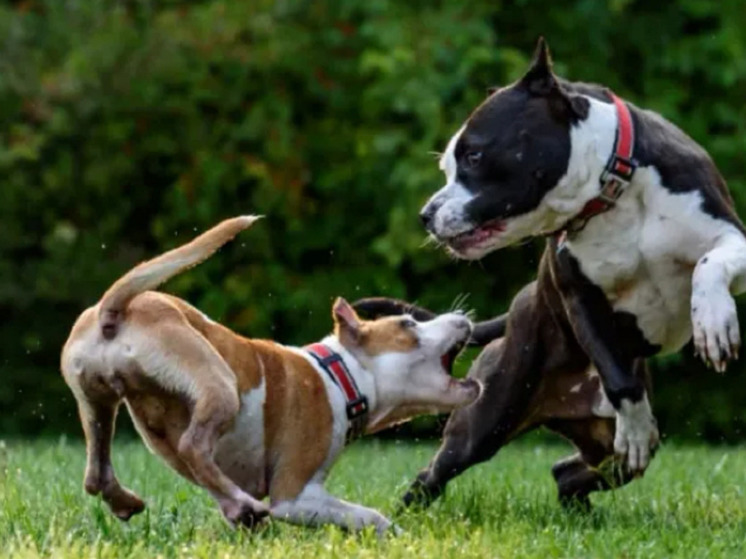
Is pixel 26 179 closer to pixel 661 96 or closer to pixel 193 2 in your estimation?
pixel 193 2

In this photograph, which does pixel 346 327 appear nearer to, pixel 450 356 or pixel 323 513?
pixel 450 356

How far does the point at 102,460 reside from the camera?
576cm

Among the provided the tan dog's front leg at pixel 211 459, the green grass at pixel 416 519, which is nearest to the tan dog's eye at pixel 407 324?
the green grass at pixel 416 519

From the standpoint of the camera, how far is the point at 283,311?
14.9m

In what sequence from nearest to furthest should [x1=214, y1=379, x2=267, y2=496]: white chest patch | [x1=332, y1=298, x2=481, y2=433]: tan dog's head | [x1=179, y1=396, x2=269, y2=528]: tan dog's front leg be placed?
[x1=179, y1=396, x2=269, y2=528]: tan dog's front leg, [x1=214, y1=379, x2=267, y2=496]: white chest patch, [x1=332, y1=298, x2=481, y2=433]: tan dog's head

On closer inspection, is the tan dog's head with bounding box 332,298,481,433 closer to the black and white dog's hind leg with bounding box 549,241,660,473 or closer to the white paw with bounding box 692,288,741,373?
the black and white dog's hind leg with bounding box 549,241,660,473

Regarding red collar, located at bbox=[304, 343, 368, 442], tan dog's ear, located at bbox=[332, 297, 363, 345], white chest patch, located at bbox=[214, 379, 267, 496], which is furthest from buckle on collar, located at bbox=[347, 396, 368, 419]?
white chest patch, located at bbox=[214, 379, 267, 496]

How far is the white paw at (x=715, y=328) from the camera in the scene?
5938 millimetres

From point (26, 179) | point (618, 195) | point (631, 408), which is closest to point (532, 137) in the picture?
point (618, 195)

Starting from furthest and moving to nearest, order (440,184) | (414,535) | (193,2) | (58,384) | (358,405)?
(193,2) < (58,384) < (440,184) < (358,405) < (414,535)

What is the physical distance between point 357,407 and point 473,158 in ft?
3.18

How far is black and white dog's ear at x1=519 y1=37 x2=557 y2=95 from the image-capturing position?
Answer: 20.7 feet

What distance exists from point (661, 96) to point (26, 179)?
17.5 feet

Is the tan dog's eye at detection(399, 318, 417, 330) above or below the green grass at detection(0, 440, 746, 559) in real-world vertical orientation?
above
